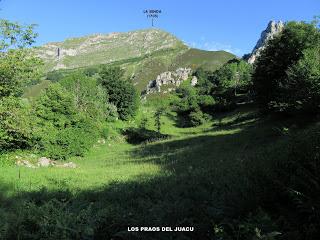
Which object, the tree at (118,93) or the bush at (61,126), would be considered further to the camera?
the tree at (118,93)

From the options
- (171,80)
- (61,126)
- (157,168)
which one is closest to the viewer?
(157,168)

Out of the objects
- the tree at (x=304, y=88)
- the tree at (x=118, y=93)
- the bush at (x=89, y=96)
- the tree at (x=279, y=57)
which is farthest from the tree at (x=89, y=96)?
the tree at (x=304, y=88)

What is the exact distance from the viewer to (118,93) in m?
77.2

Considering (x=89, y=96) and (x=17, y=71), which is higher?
(x=17, y=71)

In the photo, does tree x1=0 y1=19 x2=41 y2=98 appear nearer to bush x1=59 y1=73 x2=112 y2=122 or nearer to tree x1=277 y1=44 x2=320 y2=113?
tree x1=277 y1=44 x2=320 y2=113

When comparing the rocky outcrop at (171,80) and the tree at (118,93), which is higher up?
the rocky outcrop at (171,80)

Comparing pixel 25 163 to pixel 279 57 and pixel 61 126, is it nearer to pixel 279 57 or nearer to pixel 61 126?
pixel 61 126

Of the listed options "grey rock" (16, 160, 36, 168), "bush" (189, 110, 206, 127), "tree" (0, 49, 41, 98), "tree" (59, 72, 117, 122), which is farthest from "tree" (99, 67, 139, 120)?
"tree" (0, 49, 41, 98)

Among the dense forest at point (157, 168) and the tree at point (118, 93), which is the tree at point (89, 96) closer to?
the dense forest at point (157, 168)

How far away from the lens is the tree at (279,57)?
143 feet

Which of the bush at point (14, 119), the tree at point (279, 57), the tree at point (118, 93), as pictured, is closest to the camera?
the bush at point (14, 119)

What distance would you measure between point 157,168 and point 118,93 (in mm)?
57477

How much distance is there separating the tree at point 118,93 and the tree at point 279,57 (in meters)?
32.4

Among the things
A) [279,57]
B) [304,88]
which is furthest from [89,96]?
[304,88]
